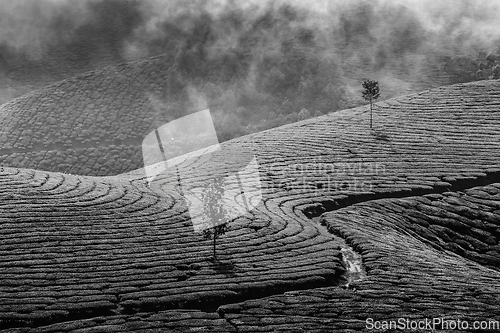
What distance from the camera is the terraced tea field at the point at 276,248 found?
388 inches

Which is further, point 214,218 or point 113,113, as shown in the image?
point 113,113

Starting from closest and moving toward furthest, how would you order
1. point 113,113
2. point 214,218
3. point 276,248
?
point 276,248 → point 214,218 → point 113,113

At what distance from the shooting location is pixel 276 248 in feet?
41.0

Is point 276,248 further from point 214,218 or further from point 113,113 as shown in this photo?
point 113,113

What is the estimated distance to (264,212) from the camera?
1473 centimetres

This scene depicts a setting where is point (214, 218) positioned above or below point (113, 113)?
below

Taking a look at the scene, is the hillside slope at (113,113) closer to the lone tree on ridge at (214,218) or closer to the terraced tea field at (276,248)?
the terraced tea field at (276,248)

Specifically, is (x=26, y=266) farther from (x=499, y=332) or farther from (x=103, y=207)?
(x=499, y=332)

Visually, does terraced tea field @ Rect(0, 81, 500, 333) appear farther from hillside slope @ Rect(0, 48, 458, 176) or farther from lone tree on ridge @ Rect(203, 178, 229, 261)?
hillside slope @ Rect(0, 48, 458, 176)

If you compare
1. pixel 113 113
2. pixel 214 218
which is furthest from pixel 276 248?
pixel 113 113

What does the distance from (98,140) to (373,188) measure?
84.8 ft

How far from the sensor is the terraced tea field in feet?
32.3

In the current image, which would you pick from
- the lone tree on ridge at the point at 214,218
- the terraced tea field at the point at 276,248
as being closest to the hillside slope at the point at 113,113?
the terraced tea field at the point at 276,248

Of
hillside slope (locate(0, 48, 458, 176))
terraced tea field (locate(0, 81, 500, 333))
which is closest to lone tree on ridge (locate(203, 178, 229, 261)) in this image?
terraced tea field (locate(0, 81, 500, 333))
